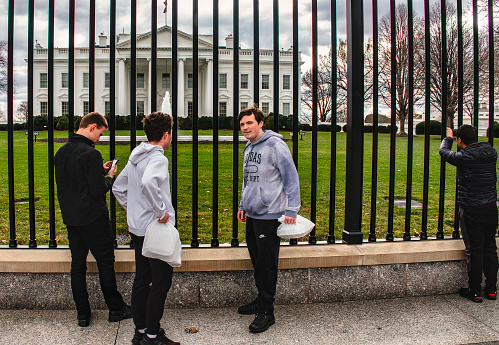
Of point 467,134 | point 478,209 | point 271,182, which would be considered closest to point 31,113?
point 271,182

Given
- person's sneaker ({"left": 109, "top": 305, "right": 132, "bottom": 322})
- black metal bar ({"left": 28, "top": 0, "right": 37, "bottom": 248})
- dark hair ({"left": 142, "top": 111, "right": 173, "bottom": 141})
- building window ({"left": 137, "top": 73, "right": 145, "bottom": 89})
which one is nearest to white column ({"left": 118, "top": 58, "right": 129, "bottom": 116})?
building window ({"left": 137, "top": 73, "right": 145, "bottom": 89})

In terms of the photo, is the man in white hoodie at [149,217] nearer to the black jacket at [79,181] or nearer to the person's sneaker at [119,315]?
the black jacket at [79,181]

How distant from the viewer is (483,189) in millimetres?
3965

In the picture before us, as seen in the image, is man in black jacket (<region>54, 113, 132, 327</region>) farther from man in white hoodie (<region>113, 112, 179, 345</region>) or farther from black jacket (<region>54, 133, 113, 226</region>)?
man in white hoodie (<region>113, 112, 179, 345</region>)

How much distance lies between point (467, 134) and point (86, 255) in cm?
359

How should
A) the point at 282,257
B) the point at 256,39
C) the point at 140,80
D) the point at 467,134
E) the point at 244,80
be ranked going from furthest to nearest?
the point at 140,80 → the point at 244,80 → the point at 467,134 → the point at 256,39 → the point at 282,257

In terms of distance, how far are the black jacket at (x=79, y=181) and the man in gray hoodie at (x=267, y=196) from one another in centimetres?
116

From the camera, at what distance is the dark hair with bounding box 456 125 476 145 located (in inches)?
160

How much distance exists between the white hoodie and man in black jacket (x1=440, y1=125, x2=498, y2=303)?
2.66 m

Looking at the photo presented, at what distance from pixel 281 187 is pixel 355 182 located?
3.29 feet

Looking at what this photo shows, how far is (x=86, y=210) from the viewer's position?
→ 130 inches

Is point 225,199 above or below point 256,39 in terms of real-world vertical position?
below

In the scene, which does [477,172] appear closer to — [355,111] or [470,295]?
[470,295]

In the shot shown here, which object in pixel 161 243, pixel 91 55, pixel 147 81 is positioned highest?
pixel 147 81
